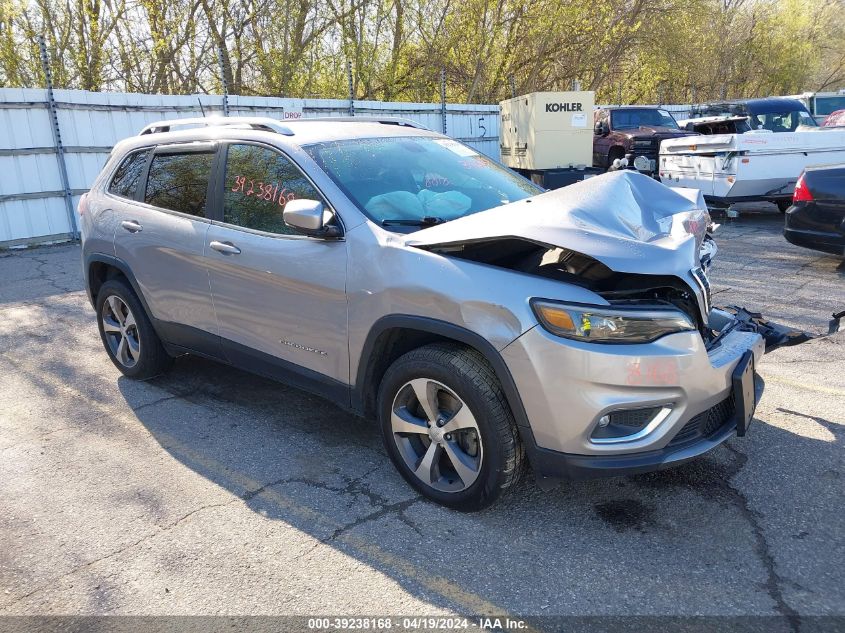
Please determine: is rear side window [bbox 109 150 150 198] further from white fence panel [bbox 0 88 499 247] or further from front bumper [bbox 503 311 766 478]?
white fence panel [bbox 0 88 499 247]

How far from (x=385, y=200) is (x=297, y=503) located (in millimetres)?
1582

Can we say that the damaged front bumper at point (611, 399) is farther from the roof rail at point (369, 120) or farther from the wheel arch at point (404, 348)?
the roof rail at point (369, 120)

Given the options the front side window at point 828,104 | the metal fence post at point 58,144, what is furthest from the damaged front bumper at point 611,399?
the front side window at point 828,104

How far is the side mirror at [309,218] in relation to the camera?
3244 mm

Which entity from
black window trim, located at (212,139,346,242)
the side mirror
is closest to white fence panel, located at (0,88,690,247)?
black window trim, located at (212,139,346,242)

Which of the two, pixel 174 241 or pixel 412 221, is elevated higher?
pixel 412 221

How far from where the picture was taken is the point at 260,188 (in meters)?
3.86

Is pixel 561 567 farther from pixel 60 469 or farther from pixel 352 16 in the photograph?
pixel 352 16

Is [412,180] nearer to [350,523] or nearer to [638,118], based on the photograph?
[350,523]

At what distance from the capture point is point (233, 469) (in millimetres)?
3662

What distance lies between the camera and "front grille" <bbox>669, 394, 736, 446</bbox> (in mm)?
2832

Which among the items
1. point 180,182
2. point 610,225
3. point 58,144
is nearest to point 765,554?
point 610,225

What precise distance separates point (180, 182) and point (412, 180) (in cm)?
162

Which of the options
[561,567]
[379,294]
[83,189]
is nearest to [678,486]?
[561,567]
